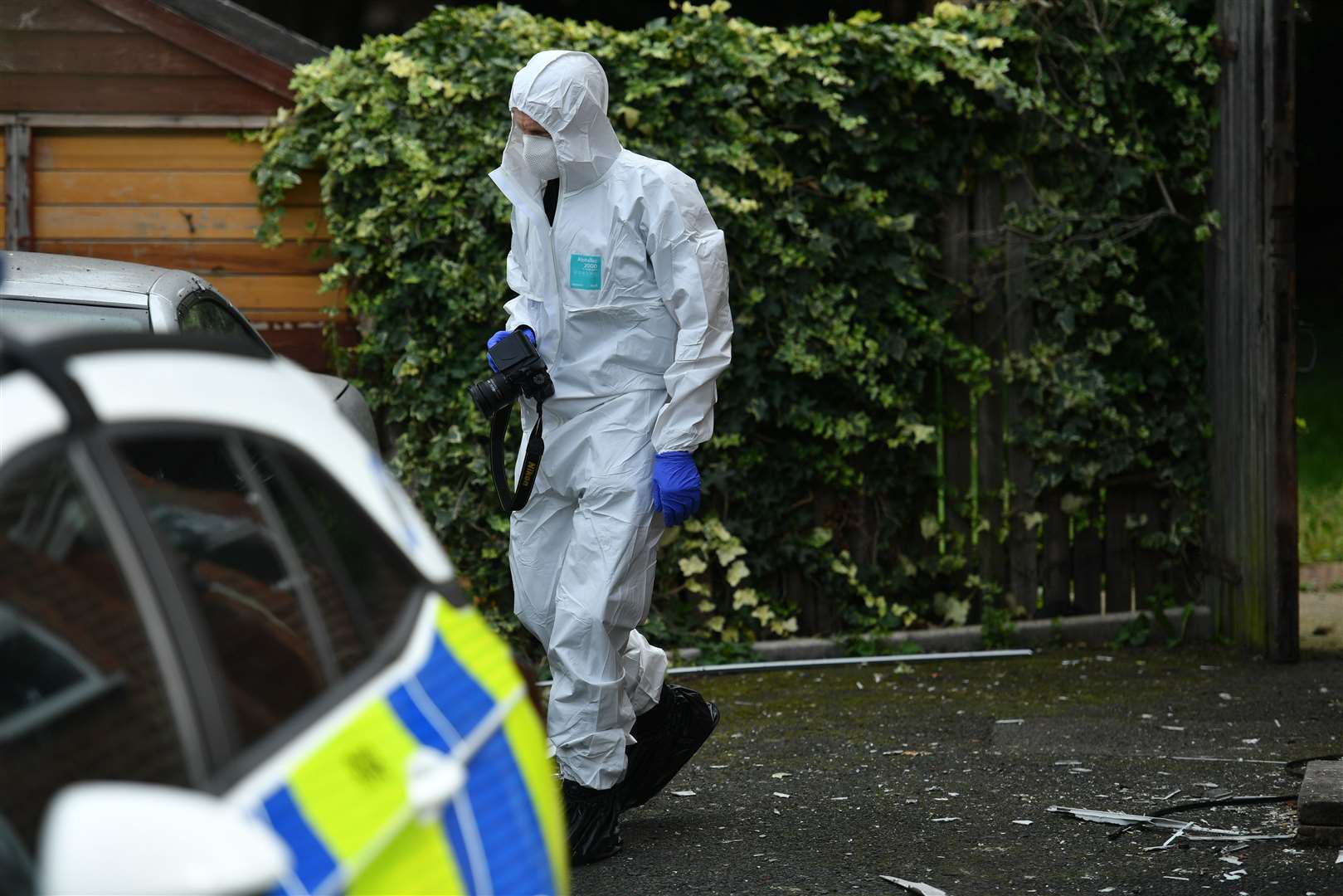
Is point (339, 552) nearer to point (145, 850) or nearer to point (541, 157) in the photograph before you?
point (145, 850)

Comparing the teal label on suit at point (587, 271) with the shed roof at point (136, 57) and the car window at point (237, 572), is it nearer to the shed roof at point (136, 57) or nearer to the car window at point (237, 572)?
the car window at point (237, 572)

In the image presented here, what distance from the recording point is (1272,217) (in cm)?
613

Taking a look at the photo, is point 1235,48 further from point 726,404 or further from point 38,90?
point 38,90

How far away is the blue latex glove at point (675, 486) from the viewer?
4.20 metres

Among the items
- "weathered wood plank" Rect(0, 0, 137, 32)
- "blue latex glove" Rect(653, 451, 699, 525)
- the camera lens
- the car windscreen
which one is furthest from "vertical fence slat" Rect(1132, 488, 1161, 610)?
"weathered wood plank" Rect(0, 0, 137, 32)

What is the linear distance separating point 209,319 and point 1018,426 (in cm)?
324

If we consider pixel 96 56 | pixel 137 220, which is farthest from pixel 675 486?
pixel 96 56

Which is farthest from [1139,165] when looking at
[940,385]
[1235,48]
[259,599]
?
[259,599]

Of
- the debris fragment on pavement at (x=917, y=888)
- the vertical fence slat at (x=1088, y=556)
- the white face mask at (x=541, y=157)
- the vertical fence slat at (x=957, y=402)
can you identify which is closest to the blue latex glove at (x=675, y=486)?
the white face mask at (x=541, y=157)

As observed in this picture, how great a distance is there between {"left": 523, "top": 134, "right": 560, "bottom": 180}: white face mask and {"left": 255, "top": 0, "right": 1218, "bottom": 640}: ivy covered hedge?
1.96m

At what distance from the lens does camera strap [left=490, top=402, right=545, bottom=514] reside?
435 cm

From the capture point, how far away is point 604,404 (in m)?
4.38

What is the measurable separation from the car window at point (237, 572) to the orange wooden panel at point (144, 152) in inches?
200

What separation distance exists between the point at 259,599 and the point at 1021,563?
538cm
